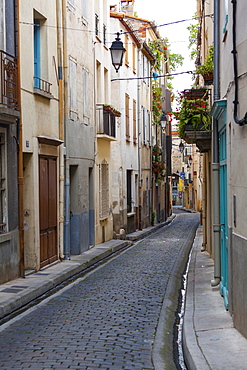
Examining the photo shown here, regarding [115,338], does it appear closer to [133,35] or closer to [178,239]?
[178,239]

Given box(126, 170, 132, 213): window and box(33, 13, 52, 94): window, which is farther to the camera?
box(126, 170, 132, 213): window

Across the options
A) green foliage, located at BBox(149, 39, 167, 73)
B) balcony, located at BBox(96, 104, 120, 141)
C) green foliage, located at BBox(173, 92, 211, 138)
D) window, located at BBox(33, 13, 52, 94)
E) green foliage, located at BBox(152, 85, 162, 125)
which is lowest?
green foliage, located at BBox(173, 92, 211, 138)

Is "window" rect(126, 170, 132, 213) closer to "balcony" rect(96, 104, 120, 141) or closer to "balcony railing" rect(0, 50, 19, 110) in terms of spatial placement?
"balcony" rect(96, 104, 120, 141)

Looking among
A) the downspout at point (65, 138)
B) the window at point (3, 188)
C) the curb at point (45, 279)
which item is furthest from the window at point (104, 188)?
the window at point (3, 188)

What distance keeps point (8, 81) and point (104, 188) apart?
35.7 feet

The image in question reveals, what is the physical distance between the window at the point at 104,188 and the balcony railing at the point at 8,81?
31.0 feet

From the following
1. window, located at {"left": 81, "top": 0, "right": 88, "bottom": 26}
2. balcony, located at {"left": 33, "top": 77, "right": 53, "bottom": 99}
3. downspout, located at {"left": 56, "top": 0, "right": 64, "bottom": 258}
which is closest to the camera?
balcony, located at {"left": 33, "top": 77, "right": 53, "bottom": 99}

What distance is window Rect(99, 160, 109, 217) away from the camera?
21438mm

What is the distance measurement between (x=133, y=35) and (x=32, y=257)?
17.5m

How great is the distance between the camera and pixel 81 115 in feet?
60.5

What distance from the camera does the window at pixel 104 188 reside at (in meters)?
21.4

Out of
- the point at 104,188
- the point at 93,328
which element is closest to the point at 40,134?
the point at 93,328

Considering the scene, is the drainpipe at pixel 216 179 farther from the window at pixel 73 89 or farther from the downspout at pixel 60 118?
the window at pixel 73 89

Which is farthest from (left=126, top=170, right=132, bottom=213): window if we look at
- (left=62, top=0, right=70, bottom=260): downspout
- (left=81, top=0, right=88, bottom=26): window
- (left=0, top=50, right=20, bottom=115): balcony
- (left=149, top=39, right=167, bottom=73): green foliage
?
(left=0, top=50, right=20, bottom=115): balcony
